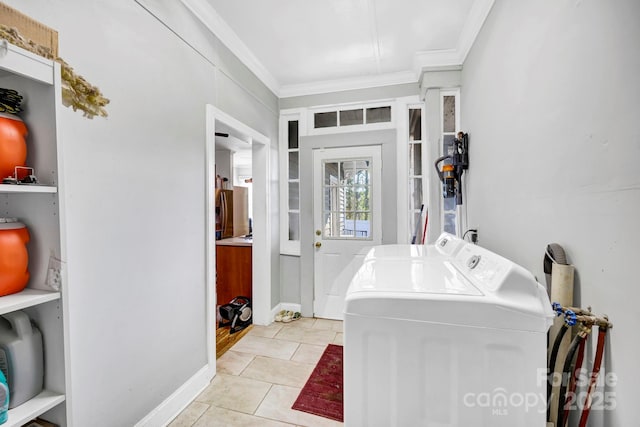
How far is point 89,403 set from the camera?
132 cm

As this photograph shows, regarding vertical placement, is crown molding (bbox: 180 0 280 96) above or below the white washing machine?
above

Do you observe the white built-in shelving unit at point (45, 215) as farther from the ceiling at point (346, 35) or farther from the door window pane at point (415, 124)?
the door window pane at point (415, 124)

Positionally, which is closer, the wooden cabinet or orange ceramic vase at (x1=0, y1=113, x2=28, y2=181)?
orange ceramic vase at (x1=0, y1=113, x2=28, y2=181)

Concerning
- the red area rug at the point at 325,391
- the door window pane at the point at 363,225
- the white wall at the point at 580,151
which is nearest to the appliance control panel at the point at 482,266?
the white wall at the point at 580,151

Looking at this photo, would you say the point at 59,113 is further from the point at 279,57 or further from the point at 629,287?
the point at 279,57

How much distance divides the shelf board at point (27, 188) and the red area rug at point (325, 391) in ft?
5.82

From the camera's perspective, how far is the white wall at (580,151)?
83 cm

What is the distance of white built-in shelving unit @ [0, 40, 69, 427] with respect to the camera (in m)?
0.98

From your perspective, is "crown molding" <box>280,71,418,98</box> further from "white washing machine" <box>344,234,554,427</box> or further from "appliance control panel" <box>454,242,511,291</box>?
"white washing machine" <box>344,234,554,427</box>

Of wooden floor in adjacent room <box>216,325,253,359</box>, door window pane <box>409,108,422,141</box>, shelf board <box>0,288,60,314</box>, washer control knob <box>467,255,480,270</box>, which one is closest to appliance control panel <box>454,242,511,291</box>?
washer control knob <box>467,255,480,270</box>

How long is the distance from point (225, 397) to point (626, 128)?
2.41 meters

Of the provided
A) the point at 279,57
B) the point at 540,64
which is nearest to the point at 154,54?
the point at 279,57

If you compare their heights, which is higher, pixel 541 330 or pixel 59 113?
pixel 59 113

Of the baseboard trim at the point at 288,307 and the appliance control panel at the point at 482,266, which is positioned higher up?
the appliance control panel at the point at 482,266
